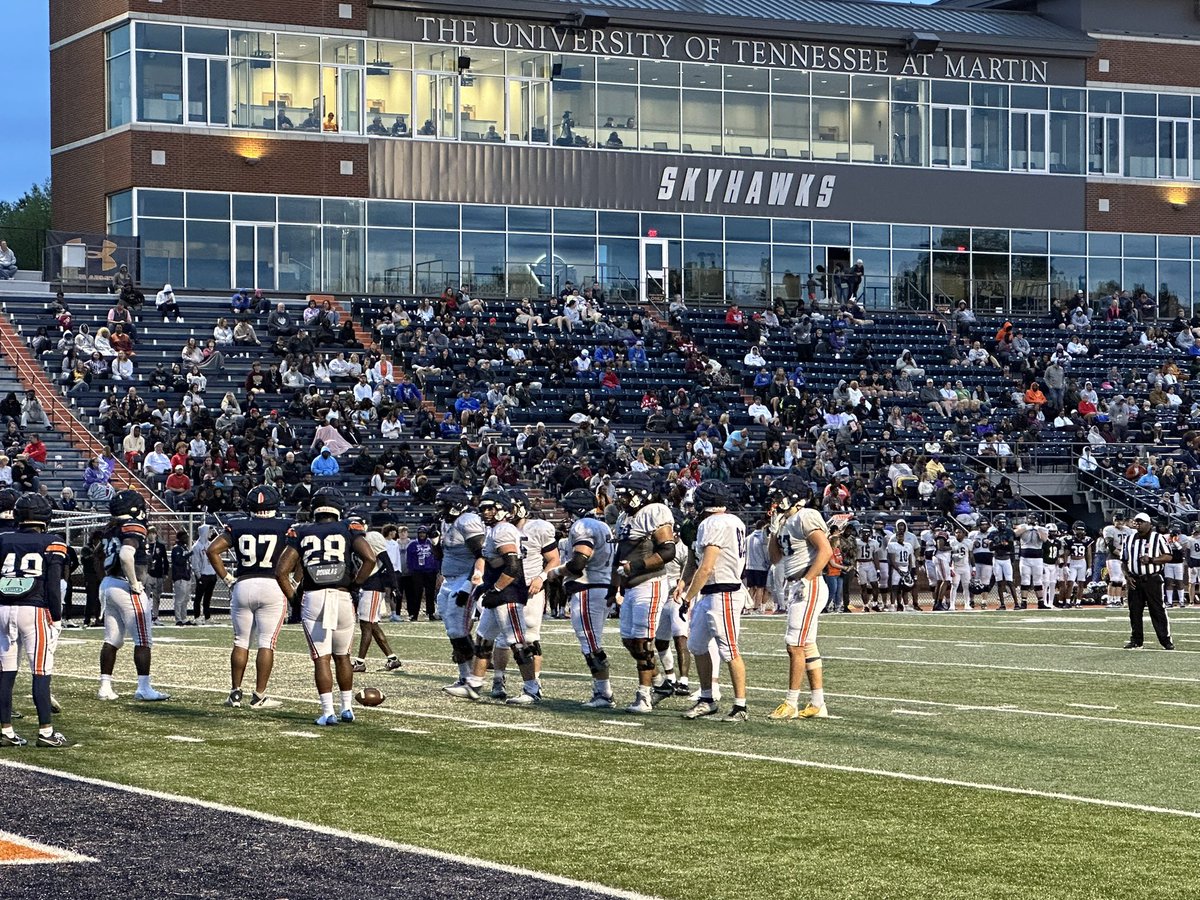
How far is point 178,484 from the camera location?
3011 cm

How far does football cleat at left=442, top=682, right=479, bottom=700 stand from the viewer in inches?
622

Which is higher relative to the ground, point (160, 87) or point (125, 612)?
point (160, 87)

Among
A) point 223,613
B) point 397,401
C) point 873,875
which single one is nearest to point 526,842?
point 873,875

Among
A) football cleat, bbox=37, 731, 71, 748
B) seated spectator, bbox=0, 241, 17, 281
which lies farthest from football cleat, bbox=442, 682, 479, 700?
seated spectator, bbox=0, 241, 17, 281

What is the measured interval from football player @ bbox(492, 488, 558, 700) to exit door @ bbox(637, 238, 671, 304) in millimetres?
28902

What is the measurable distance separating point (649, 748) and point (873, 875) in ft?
13.6

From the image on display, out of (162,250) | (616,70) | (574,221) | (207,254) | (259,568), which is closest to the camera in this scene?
(259,568)

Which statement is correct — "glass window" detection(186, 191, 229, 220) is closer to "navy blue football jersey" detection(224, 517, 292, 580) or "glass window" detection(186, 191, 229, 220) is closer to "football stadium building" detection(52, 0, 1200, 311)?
"football stadium building" detection(52, 0, 1200, 311)

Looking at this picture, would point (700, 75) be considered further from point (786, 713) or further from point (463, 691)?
point (786, 713)

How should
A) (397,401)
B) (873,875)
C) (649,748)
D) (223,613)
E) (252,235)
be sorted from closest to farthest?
(873,875)
(649,748)
(223,613)
(397,401)
(252,235)

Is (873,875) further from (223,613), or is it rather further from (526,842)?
(223,613)

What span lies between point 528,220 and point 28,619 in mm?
31954

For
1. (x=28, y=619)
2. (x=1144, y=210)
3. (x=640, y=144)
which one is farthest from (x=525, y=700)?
(x=1144, y=210)

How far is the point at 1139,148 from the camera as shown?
5003 centimetres
